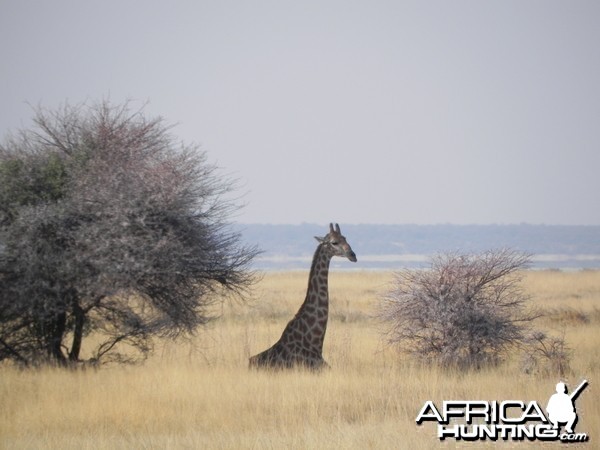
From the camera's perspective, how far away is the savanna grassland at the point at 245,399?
35.8 ft

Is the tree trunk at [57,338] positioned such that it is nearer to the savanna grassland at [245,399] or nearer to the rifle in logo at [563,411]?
the savanna grassland at [245,399]

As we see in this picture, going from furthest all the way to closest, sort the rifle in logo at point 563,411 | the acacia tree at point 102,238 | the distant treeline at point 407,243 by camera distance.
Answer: the distant treeline at point 407,243
the acacia tree at point 102,238
the rifle in logo at point 563,411

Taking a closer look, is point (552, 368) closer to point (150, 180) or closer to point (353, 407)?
point (353, 407)

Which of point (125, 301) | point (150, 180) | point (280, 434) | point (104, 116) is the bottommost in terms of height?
point (280, 434)

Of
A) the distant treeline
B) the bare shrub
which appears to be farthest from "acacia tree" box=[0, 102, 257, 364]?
the distant treeline

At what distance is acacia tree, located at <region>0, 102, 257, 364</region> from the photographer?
14.6 meters

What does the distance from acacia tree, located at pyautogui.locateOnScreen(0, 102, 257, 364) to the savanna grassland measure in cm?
90

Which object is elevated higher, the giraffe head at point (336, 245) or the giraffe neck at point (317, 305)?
the giraffe head at point (336, 245)

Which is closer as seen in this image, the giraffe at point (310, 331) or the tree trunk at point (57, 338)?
the giraffe at point (310, 331)

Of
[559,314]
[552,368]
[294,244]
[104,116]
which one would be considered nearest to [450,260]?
[552,368]

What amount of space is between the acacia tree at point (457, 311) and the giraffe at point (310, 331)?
A: 169cm

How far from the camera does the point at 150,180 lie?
15.1 m

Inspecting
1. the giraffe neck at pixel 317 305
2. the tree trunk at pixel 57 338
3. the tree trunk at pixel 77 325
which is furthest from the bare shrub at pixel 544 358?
the tree trunk at pixel 57 338

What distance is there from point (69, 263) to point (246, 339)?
17.9ft
